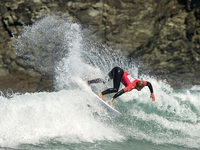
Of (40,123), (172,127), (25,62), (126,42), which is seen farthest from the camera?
(126,42)

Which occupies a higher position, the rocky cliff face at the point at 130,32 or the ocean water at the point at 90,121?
the rocky cliff face at the point at 130,32

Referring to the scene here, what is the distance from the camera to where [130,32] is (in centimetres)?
1334

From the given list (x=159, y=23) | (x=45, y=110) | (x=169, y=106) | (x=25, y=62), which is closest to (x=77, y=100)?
(x=45, y=110)

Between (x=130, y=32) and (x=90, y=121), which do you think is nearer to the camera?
(x=90, y=121)

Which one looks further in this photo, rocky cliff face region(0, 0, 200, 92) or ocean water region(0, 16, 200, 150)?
rocky cliff face region(0, 0, 200, 92)

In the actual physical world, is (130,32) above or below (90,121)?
above

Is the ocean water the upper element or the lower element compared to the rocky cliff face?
lower

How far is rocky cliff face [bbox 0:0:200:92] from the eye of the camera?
12164mm

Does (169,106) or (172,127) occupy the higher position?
(169,106)

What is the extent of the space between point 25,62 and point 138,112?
25.8 feet

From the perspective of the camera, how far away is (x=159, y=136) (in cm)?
525

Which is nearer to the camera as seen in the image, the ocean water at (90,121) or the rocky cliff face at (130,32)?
the ocean water at (90,121)

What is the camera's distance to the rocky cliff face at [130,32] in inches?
479

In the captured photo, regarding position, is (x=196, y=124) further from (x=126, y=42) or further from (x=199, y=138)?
(x=126, y=42)
